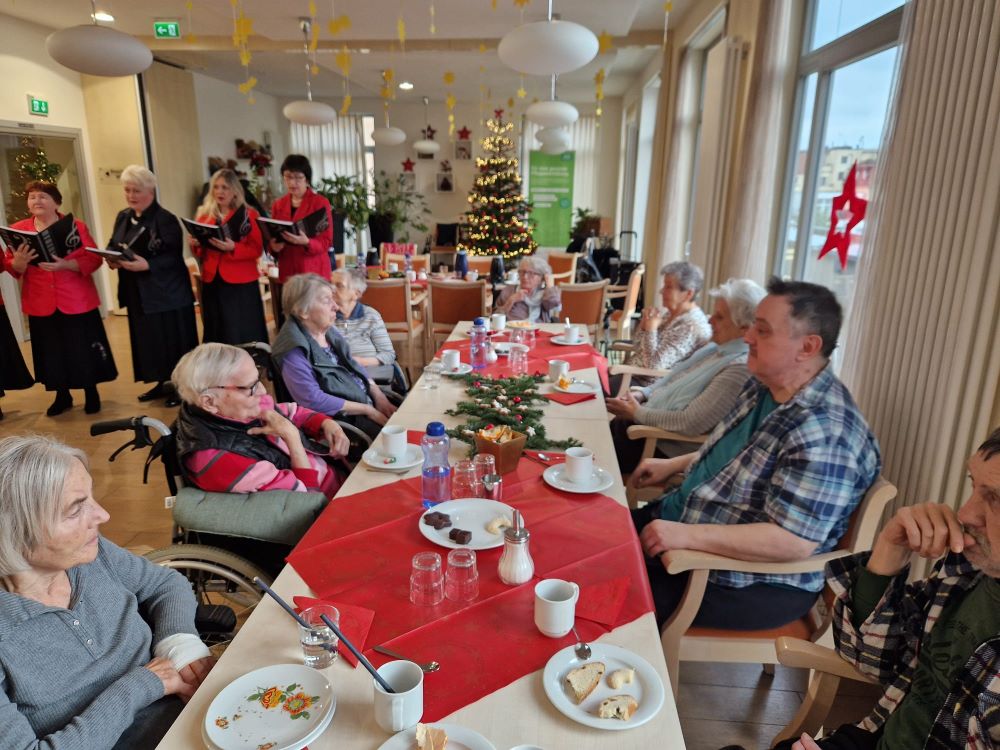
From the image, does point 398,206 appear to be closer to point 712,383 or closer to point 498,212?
point 498,212

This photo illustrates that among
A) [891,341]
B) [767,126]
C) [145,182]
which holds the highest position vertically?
[767,126]

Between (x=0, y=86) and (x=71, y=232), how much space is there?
349 centimetres

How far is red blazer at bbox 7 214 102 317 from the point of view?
14.1ft

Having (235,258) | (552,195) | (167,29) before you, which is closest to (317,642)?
(235,258)

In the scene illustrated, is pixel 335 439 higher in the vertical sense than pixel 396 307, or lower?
Result: lower

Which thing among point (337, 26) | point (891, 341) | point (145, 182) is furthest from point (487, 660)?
point (145, 182)

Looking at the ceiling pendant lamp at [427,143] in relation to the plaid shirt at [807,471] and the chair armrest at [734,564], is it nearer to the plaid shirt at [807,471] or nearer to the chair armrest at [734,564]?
the plaid shirt at [807,471]

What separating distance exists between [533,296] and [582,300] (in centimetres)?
42

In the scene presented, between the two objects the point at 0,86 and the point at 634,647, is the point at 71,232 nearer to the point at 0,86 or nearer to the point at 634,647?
the point at 0,86

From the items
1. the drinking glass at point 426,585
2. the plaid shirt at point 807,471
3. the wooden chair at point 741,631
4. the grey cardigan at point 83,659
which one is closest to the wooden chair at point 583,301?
the plaid shirt at point 807,471

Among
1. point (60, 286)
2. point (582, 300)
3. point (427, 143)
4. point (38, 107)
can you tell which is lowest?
point (582, 300)

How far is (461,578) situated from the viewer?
1346 mm

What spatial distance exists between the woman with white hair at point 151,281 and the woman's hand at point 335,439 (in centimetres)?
232

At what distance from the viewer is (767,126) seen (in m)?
3.93
